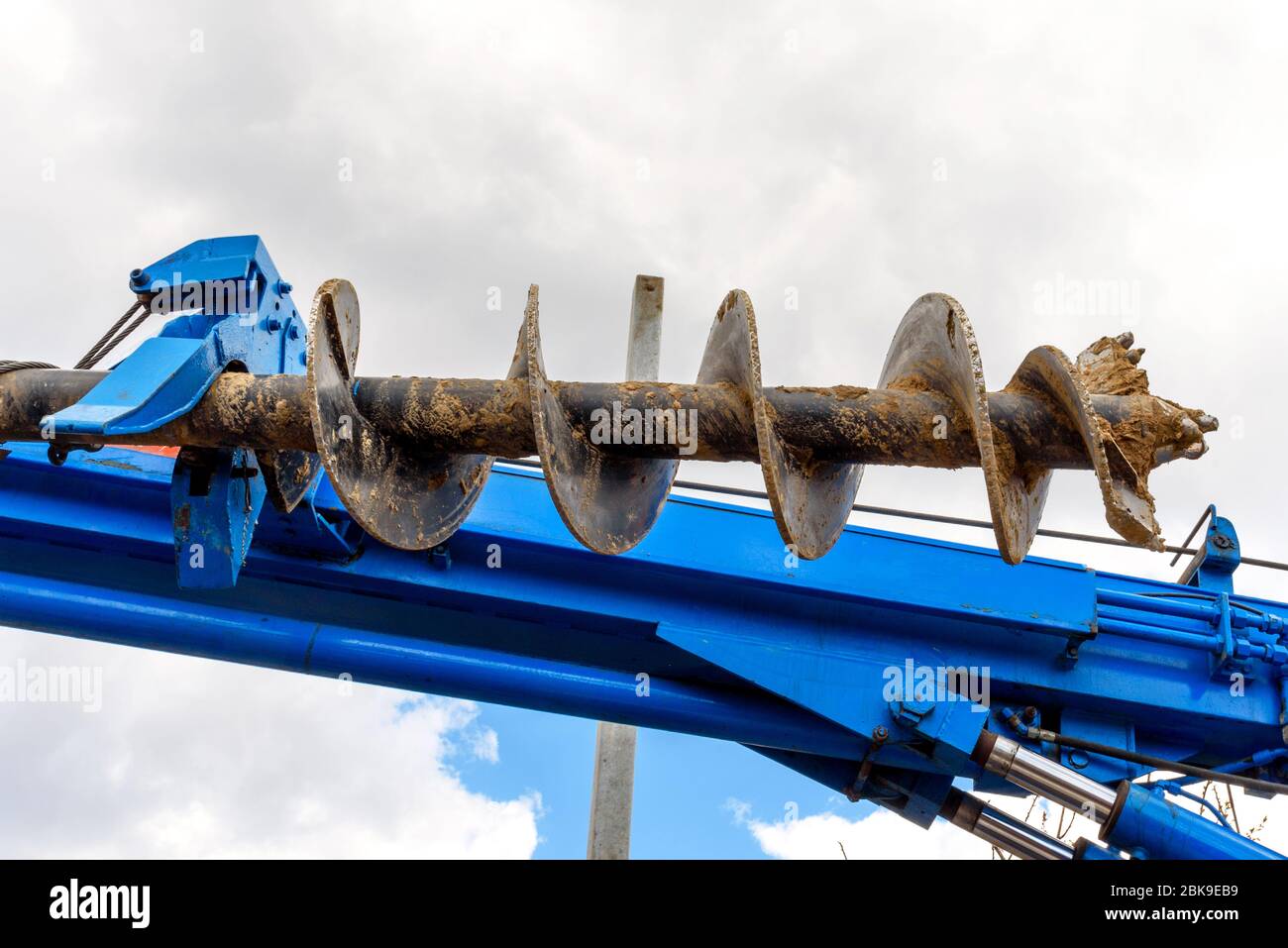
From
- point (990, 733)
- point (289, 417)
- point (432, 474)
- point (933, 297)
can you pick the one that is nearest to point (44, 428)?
point (289, 417)

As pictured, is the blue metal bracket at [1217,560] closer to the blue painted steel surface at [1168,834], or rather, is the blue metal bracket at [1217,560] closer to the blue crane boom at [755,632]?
the blue crane boom at [755,632]

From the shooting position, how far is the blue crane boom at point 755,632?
369cm

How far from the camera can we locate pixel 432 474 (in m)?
2.85

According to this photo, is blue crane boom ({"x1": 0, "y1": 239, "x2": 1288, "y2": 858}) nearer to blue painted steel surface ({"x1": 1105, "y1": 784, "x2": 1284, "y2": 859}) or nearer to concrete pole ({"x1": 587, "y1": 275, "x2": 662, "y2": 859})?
blue painted steel surface ({"x1": 1105, "y1": 784, "x2": 1284, "y2": 859})

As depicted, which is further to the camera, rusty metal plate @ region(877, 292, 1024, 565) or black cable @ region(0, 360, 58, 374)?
black cable @ region(0, 360, 58, 374)

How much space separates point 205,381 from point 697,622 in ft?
6.12

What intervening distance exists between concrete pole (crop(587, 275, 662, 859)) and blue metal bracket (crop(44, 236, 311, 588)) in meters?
2.07

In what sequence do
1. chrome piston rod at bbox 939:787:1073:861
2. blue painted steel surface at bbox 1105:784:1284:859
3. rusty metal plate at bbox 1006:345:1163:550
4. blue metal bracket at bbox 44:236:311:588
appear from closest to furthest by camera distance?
1. rusty metal plate at bbox 1006:345:1163:550
2. blue metal bracket at bbox 44:236:311:588
3. blue painted steel surface at bbox 1105:784:1284:859
4. chrome piston rod at bbox 939:787:1073:861

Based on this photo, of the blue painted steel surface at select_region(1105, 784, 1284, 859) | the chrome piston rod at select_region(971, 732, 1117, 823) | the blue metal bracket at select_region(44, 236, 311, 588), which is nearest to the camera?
the blue metal bracket at select_region(44, 236, 311, 588)

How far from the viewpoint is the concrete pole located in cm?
495

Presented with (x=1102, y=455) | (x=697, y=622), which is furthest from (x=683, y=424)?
(x=697, y=622)

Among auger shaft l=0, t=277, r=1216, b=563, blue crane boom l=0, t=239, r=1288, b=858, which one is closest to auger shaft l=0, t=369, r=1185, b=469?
auger shaft l=0, t=277, r=1216, b=563

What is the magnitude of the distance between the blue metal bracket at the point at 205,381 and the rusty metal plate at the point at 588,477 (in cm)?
86
